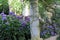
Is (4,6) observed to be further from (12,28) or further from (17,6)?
(12,28)

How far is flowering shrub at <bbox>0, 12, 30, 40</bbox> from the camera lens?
4.81 meters

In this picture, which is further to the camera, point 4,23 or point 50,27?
point 50,27

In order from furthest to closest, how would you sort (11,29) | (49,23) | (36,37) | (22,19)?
(49,23) → (22,19) → (11,29) → (36,37)

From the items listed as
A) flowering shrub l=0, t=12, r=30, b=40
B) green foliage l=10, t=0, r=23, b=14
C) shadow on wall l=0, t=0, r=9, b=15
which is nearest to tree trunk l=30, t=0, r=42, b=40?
flowering shrub l=0, t=12, r=30, b=40

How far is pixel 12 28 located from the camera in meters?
4.83

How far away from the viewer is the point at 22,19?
18.3ft

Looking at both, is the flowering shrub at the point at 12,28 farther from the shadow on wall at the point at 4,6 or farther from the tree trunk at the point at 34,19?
the shadow on wall at the point at 4,6

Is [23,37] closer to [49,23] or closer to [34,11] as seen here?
[34,11]

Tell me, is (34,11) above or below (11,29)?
above

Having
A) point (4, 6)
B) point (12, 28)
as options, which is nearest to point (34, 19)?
point (12, 28)

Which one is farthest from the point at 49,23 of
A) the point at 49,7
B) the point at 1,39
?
the point at 1,39

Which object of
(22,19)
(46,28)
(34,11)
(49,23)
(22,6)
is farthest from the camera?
(22,6)

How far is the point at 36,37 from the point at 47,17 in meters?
2.49

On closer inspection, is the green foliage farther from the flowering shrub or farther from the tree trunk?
the tree trunk
